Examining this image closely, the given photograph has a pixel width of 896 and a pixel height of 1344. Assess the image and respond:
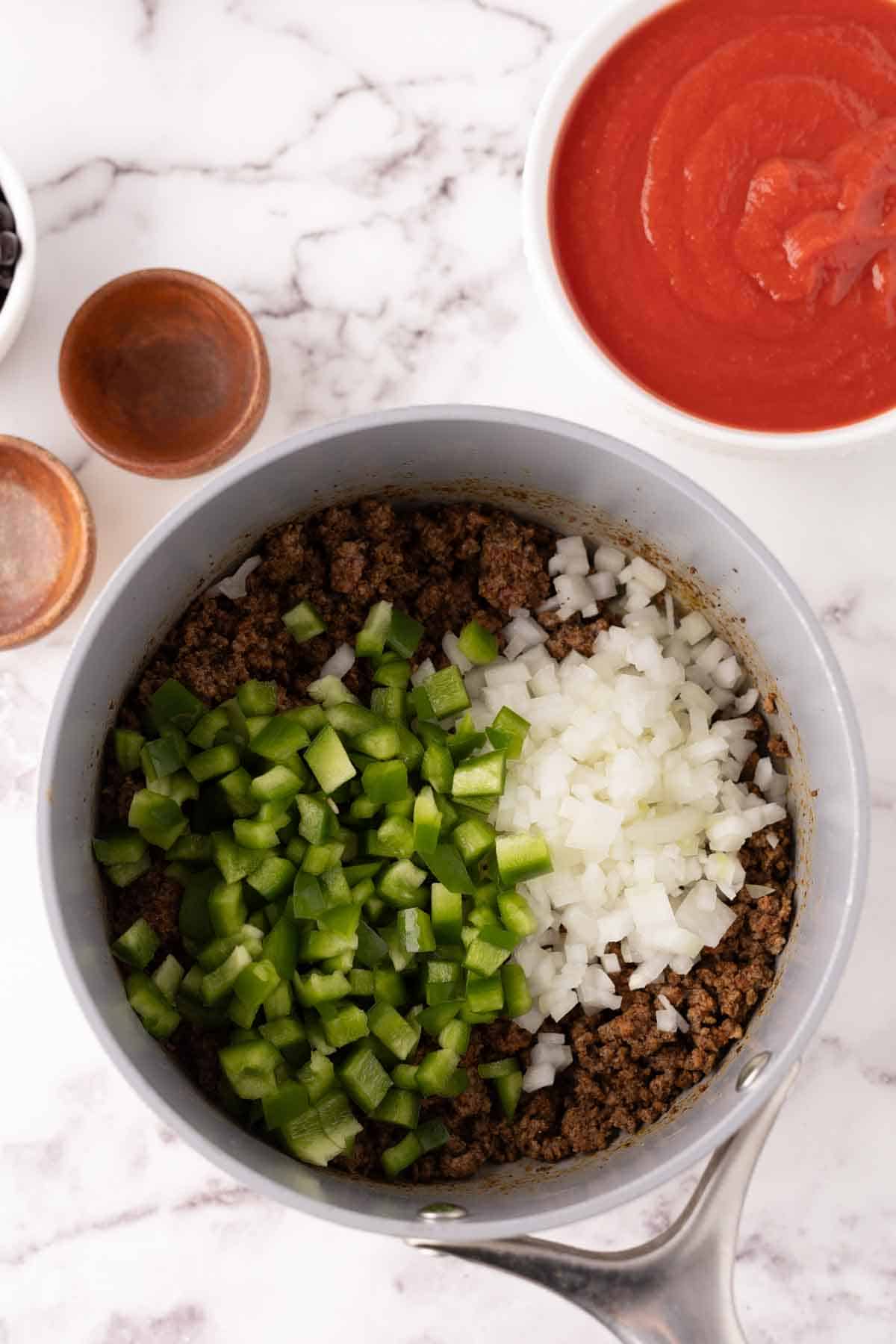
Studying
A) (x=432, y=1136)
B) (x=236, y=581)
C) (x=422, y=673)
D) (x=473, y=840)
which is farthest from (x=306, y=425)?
(x=432, y=1136)

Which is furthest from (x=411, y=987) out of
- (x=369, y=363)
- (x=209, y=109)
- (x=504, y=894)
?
(x=209, y=109)

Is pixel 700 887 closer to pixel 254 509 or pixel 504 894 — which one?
pixel 504 894

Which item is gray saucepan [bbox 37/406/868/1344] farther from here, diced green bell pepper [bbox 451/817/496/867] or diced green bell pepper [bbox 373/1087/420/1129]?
diced green bell pepper [bbox 451/817/496/867]

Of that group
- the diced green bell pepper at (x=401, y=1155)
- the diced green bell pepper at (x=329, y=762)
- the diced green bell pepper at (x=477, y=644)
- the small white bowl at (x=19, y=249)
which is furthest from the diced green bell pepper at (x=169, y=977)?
the small white bowl at (x=19, y=249)

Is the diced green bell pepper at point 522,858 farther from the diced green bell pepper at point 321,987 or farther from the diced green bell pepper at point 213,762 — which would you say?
the diced green bell pepper at point 213,762

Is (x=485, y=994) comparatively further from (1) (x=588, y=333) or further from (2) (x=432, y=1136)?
(1) (x=588, y=333)

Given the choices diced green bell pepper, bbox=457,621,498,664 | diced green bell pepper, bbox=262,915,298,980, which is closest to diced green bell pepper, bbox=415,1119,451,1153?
diced green bell pepper, bbox=262,915,298,980
